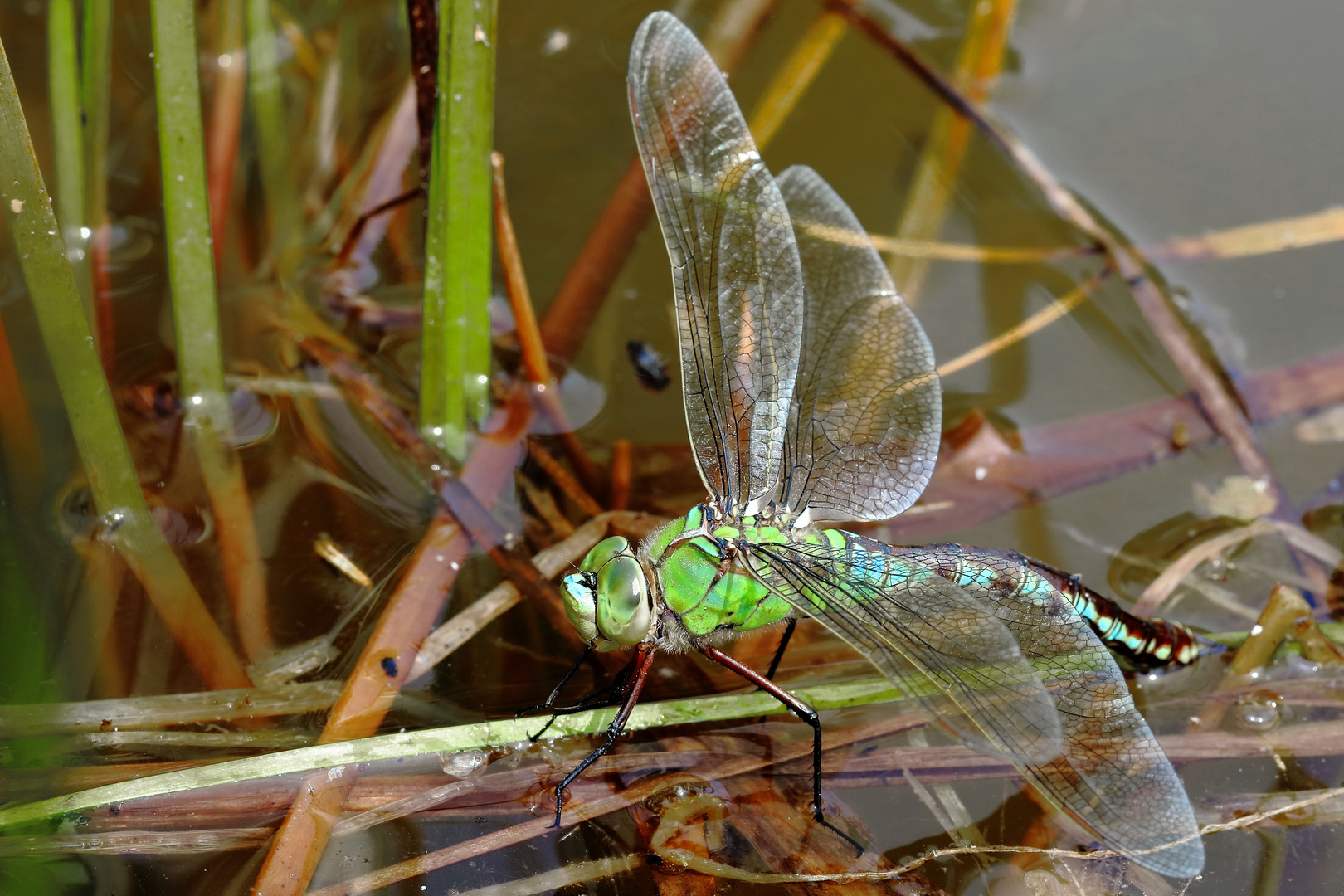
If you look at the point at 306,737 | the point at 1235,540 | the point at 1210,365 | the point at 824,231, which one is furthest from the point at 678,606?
the point at 1210,365

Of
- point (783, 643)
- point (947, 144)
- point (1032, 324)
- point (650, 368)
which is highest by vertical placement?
point (947, 144)

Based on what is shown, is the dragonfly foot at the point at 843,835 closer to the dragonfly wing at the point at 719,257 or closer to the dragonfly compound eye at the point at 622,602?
the dragonfly compound eye at the point at 622,602

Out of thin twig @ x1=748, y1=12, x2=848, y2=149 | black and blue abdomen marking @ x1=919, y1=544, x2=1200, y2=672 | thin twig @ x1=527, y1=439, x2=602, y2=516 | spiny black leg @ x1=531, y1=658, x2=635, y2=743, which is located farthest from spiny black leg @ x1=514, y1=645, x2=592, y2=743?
thin twig @ x1=748, y1=12, x2=848, y2=149

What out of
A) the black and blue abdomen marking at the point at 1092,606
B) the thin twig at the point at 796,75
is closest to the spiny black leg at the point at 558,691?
the black and blue abdomen marking at the point at 1092,606

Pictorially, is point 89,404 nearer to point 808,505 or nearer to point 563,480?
point 563,480

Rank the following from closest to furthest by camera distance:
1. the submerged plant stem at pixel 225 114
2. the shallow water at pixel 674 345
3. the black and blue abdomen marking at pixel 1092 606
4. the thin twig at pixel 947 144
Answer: the shallow water at pixel 674 345 < the black and blue abdomen marking at pixel 1092 606 < the submerged plant stem at pixel 225 114 < the thin twig at pixel 947 144

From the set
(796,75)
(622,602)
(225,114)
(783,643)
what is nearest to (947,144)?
(796,75)

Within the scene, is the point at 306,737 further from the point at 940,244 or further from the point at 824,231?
the point at 940,244
